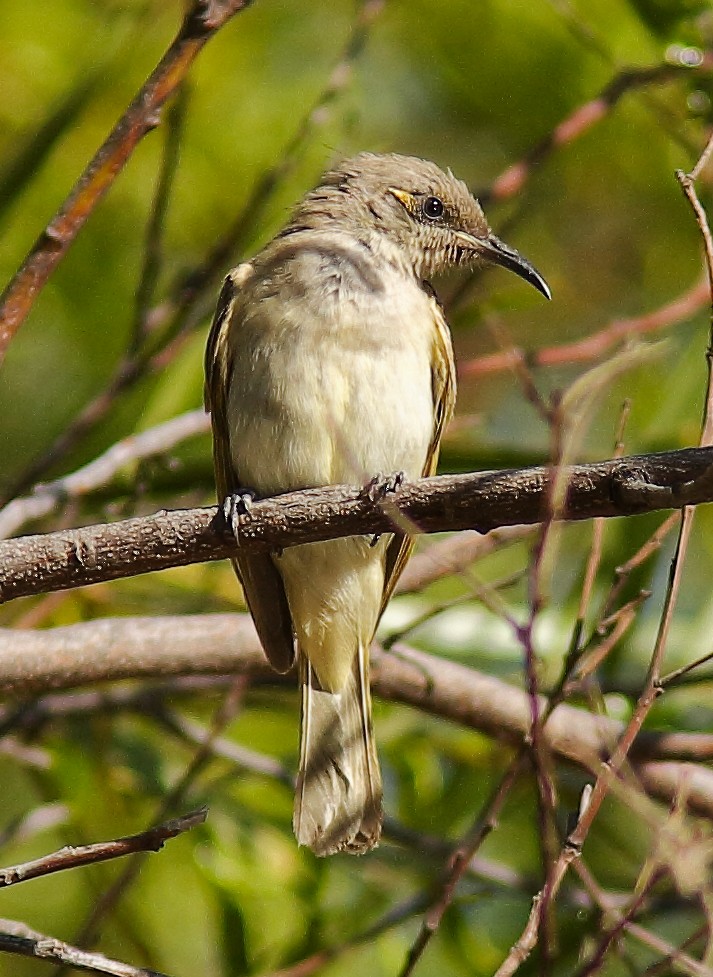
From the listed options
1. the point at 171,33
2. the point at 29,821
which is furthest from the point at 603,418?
the point at 29,821

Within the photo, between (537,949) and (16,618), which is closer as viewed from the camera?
(537,949)

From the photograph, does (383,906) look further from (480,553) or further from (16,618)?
(16,618)

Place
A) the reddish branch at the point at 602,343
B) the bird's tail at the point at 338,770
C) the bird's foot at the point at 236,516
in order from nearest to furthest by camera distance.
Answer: the bird's foot at the point at 236,516 < the bird's tail at the point at 338,770 < the reddish branch at the point at 602,343

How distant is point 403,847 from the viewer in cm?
483

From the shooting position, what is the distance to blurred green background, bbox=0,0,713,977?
461cm

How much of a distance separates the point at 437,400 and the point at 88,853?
2.39 meters

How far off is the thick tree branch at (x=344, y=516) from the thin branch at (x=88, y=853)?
2.28 ft

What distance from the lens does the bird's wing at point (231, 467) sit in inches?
167

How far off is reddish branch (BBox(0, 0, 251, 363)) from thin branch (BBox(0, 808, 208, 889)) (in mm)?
1074

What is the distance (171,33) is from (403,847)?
319 centimetres

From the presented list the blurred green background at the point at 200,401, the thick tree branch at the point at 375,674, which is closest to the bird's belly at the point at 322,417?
the blurred green background at the point at 200,401

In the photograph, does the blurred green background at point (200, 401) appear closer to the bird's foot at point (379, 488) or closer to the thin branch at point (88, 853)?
the bird's foot at point (379, 488)

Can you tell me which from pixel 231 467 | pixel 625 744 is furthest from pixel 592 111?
pixel 625 744

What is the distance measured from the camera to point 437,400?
460cm
